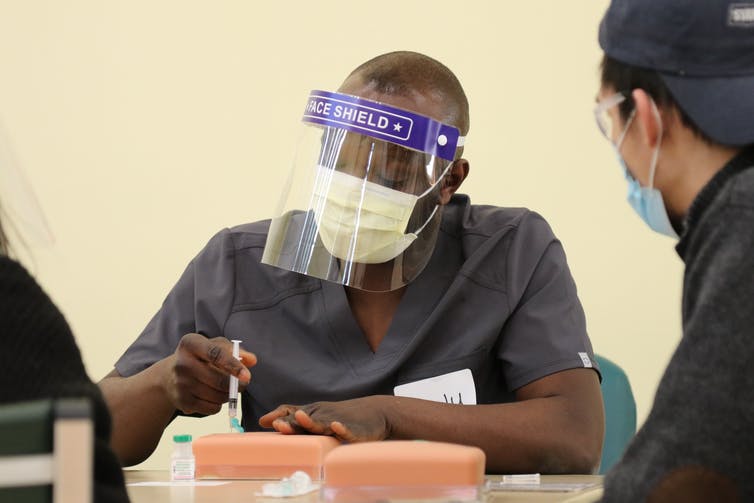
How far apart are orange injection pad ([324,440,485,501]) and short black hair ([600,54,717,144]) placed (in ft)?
1.46

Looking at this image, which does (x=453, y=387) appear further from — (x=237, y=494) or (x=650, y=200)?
A: (x=650, y=200)

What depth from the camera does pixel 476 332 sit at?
183 centimetres

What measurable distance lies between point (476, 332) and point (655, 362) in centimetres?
124

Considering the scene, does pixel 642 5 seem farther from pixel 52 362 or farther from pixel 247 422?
pixel 247 422

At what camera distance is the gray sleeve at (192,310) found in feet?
6.32

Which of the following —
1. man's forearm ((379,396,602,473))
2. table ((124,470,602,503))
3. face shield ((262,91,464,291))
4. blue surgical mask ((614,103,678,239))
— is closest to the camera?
blue surgical mask ((614,103,678,239))

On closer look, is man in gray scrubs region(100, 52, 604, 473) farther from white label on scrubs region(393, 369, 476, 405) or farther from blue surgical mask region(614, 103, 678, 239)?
blue surgical mask region(614, 103, 678, 239)

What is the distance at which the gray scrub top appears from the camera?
1.81 metres

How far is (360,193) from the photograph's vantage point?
1785 millimetres

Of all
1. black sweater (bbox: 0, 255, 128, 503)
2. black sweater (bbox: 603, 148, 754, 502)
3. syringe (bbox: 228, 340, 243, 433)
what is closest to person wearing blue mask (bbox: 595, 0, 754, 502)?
black sweater (bbox: 603, 148, 754, 502)

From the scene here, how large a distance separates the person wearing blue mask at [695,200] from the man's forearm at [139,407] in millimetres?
913

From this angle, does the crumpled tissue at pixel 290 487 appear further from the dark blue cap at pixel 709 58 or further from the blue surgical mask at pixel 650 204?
the dark blue cap at pixel 709 58

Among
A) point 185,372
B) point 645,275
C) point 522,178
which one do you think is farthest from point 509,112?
point 185,372

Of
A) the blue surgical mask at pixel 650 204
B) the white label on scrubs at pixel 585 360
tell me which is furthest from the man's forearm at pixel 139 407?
the blue surgical mask at pixel 650 204
